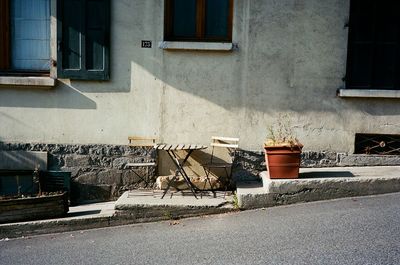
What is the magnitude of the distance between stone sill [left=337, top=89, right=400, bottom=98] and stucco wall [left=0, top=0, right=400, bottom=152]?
0.37ft

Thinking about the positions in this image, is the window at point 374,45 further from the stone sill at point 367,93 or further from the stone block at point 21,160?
the stone block at point 21,160

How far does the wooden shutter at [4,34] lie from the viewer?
22.5 feet

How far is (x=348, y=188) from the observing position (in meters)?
A: 5.78

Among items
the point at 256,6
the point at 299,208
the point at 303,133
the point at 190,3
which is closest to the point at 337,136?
the point at 303,133

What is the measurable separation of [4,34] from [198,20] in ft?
10.1

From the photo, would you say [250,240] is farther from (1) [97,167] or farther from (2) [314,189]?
(1) [97,167]

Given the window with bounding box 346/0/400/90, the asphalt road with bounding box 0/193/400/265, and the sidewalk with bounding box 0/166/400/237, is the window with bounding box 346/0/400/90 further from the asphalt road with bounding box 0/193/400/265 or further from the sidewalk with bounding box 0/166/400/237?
the asphalt road with bounding box 0/193/400/265

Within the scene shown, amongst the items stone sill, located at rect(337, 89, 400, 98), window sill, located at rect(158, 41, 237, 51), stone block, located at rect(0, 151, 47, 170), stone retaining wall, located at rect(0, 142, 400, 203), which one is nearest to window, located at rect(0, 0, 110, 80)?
window sill, located at rect(158, 41, 237, 51)

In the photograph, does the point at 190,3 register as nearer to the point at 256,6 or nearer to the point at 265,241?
the point at 256,6

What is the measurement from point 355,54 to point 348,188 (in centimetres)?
212

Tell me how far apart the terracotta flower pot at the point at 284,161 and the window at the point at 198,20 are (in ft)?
6.32

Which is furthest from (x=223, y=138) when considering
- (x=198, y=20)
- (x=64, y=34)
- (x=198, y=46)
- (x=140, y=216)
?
(x=64, y=34)

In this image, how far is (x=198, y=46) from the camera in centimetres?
647

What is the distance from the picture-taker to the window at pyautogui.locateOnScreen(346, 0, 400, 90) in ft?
21.6
